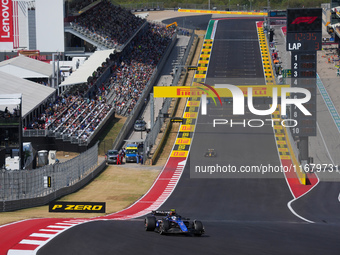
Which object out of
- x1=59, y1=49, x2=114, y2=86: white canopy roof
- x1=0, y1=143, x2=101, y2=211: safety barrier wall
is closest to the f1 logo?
x1=0, y1=143, x2=101, y2=211: safety barrier wall

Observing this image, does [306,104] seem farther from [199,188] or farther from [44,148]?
[44,148]

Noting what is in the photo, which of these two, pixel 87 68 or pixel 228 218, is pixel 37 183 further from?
pixel 87 68

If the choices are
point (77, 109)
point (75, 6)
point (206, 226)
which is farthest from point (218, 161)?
point (75, 6)

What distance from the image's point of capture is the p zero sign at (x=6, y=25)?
98.1m

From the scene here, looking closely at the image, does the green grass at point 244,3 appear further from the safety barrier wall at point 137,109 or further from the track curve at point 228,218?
the track curve at point 228,218

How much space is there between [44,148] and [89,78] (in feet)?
58.2

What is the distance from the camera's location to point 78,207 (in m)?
41.4

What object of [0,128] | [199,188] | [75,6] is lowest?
[199,188]

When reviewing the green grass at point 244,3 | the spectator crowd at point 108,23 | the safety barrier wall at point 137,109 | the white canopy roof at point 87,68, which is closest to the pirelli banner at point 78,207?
the safety barrier wall at point 137,109

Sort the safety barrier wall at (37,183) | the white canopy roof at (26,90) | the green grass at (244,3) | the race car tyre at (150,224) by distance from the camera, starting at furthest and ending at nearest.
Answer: the green grass at (244,3) → the white canopy roof at (26,90) → the safety barrier wall at (37,183) → the race car tyre at (150,224)

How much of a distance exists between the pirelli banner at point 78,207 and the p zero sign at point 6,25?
61.2m

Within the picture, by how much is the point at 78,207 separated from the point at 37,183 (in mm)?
5406

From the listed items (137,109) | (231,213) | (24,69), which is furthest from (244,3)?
(231,213)

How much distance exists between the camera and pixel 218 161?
66062 mm
